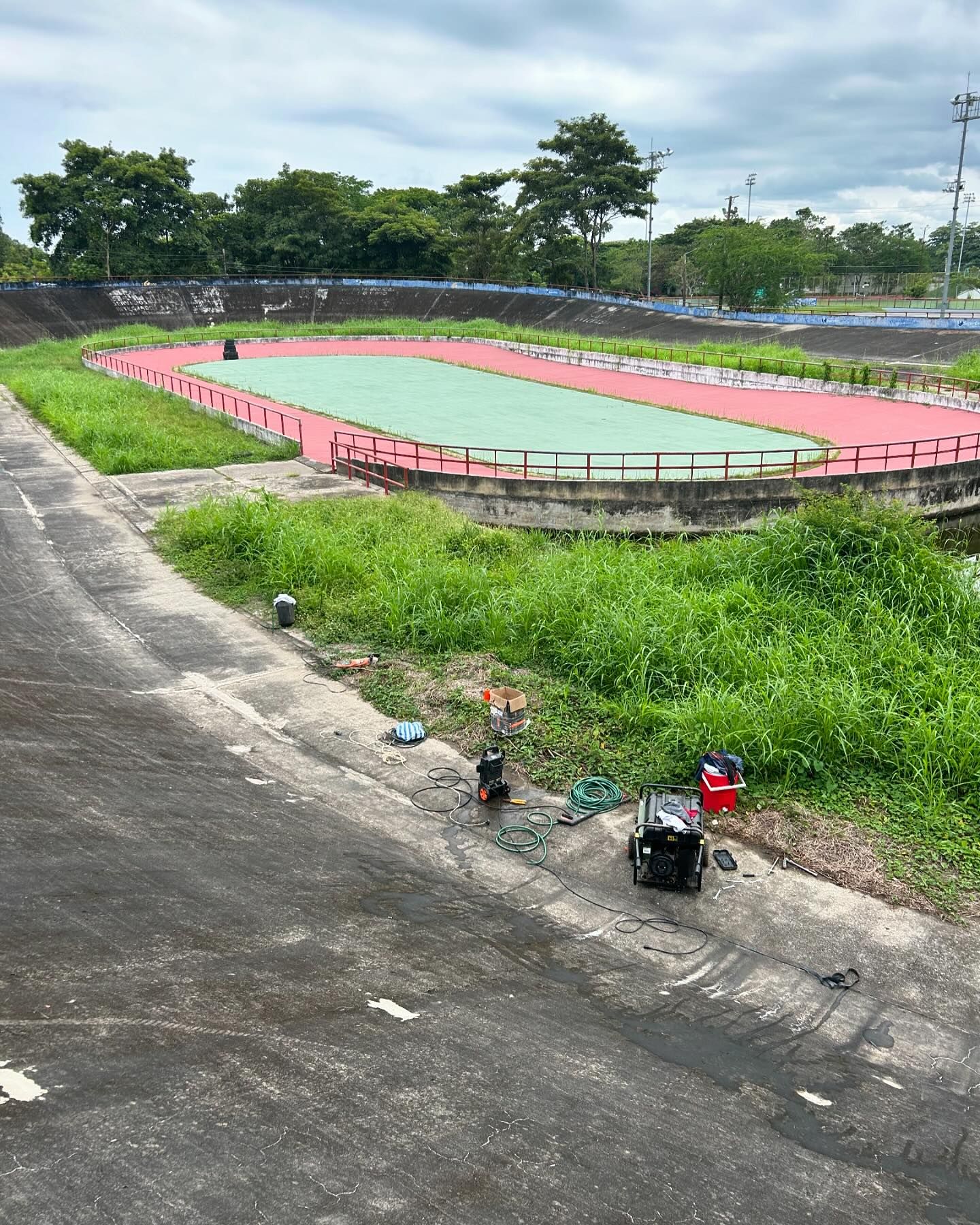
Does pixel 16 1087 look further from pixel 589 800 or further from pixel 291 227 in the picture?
pixel 291 227

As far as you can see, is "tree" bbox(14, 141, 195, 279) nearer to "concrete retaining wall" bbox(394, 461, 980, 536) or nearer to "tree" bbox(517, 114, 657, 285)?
"tree" bbox(517, 114, 657, 285)

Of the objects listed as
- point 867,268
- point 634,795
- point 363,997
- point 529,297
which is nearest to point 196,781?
point 363,997

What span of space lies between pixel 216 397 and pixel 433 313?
37628 millimetres

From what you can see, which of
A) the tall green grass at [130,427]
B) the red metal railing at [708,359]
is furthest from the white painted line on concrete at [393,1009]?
the red metal railing at [708,359]

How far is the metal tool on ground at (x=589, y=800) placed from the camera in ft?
28.5

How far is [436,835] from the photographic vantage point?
331 inches

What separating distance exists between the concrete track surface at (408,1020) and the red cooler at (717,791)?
1.91 ft

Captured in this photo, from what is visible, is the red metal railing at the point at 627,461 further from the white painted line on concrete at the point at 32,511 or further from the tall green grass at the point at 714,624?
the white painted line on concrete at the point at 32,511

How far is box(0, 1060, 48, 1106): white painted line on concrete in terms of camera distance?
4.81 m

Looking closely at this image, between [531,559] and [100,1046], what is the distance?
11326mm

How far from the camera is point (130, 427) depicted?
25594mm

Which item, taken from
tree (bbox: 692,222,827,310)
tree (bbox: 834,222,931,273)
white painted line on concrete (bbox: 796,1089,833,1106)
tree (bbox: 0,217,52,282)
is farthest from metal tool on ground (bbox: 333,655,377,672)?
tree (bbox: 834,222,931,273)

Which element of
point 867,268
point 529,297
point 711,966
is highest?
point 867,268

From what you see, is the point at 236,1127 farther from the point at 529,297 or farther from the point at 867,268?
the point at 867,268
